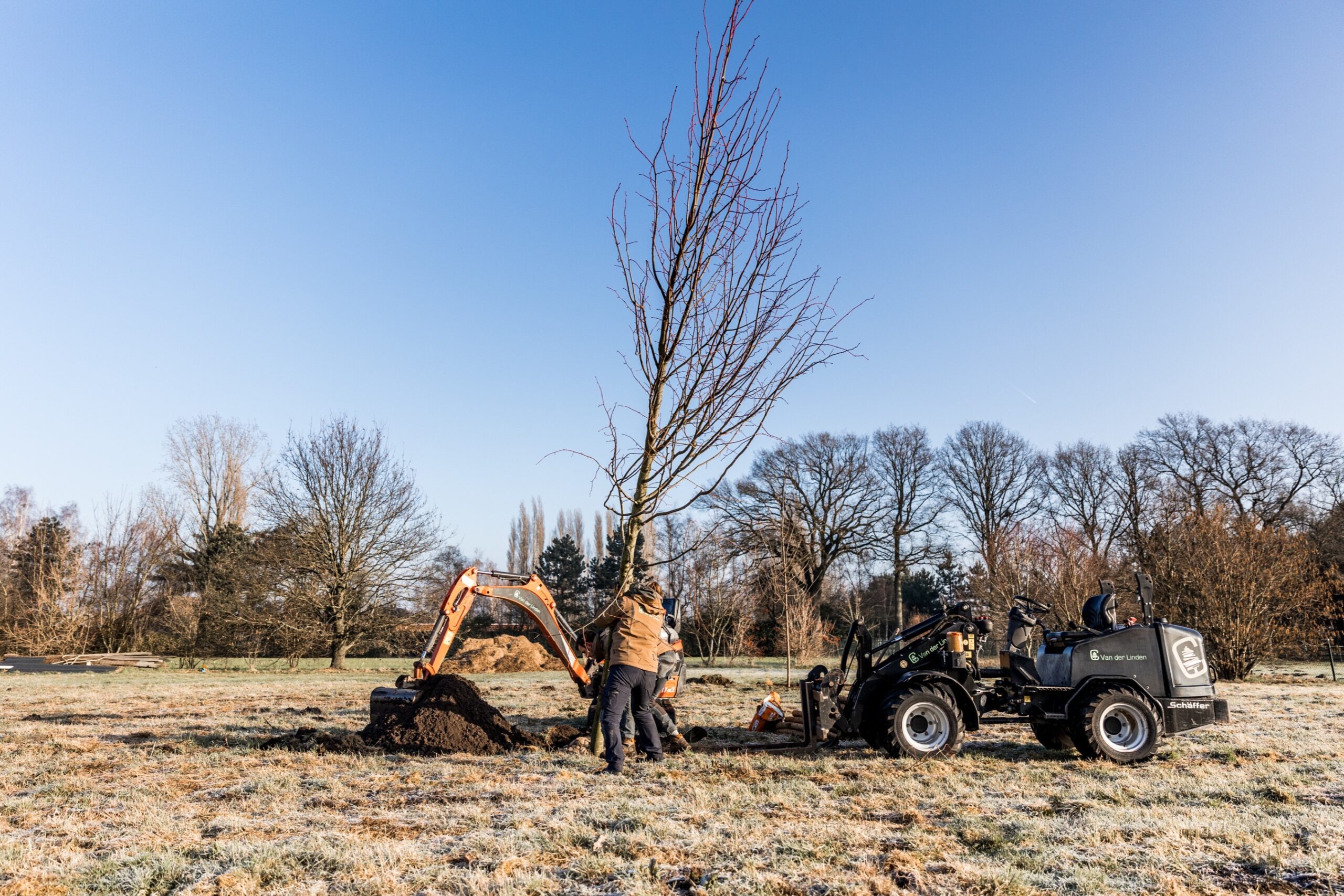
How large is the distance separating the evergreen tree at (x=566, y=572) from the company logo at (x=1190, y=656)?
4690cm

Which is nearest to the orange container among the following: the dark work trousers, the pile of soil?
the dark work trousers

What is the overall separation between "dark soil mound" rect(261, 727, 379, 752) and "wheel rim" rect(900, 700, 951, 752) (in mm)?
5276

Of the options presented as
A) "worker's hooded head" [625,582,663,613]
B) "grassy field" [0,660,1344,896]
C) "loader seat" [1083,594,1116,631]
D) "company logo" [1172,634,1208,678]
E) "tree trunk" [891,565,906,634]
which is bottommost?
"grassy field" [0,660,1344,896]

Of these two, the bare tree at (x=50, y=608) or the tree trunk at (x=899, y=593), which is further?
the tree trunk at (x=899, y=593)

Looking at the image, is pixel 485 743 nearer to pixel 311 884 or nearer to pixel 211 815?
pixel 211 815

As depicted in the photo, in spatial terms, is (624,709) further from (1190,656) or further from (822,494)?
(822,494)

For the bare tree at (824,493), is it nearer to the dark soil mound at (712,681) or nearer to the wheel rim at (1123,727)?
the dark soil mound at (712,681)

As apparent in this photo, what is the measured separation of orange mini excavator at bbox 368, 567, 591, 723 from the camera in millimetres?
9133

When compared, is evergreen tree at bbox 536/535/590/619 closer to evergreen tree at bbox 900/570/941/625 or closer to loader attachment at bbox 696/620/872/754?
evergreen tree at bbox 900/570/941/625

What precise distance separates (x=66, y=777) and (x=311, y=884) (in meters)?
4.60

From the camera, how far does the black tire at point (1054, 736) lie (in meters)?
8.37

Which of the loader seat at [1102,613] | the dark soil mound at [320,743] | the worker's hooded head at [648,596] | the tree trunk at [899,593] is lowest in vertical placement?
the dark soil mound at [320,743]

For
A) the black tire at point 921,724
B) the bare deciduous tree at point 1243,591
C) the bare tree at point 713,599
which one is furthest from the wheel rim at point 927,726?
the bare tree at point 713,599

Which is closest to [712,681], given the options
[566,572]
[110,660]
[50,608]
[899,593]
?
[110,660]
